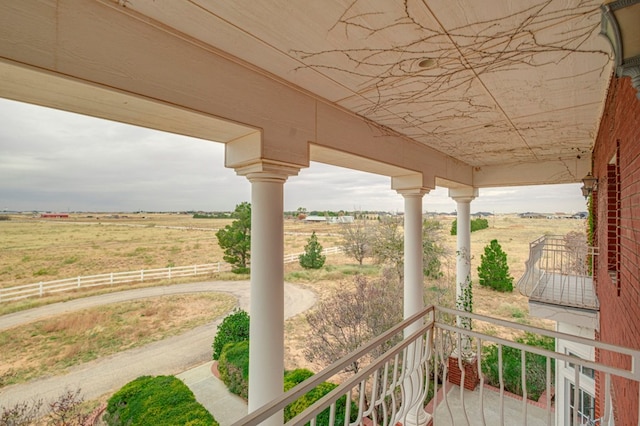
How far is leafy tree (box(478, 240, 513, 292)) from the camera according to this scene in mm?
8586

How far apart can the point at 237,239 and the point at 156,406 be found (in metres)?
4.80

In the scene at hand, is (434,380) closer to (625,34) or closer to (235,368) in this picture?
(625,34)

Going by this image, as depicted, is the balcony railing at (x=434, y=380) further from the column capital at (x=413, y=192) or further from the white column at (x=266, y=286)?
the column capital at (x=413, y=192)

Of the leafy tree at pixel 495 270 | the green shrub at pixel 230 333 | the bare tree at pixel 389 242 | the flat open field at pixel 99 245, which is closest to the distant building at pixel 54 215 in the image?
the flat open field at pixel 99 245

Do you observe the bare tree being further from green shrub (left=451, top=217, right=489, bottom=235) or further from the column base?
the column base

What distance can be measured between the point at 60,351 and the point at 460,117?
7.24m

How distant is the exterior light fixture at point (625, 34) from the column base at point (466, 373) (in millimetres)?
5466

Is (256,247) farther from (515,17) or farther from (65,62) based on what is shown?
(515,17)

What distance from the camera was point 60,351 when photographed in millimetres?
4844

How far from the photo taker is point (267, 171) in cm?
171

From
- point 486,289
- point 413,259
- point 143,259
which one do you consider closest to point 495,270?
point 486,289

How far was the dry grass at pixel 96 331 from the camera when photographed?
441 cm

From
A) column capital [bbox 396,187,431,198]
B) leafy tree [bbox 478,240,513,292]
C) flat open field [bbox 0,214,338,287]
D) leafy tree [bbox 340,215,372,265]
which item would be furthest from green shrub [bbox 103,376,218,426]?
leafy tree [bbox 478,240,513,292]

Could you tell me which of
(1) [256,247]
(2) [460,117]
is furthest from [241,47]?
(2) [460,117]
